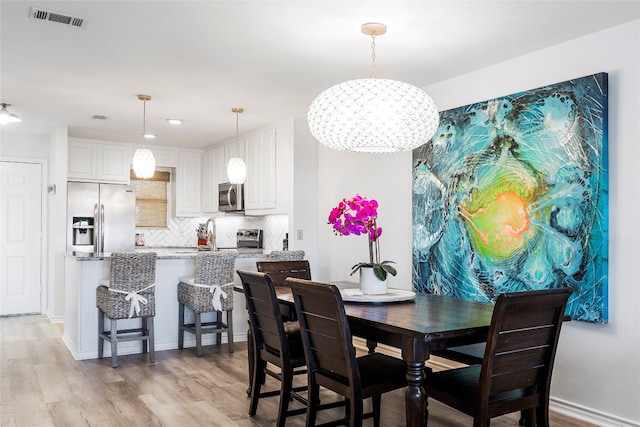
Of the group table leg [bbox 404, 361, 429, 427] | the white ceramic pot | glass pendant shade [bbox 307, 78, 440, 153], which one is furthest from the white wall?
table leg [bbox 404, 361, 429, 427]

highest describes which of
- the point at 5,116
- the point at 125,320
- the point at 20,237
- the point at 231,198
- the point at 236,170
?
the point at 5,116

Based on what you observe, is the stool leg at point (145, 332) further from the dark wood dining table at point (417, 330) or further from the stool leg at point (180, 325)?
the dark wood dining table at point (417, 330)

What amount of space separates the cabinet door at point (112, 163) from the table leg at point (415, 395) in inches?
229

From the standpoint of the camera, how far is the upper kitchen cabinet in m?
6.82

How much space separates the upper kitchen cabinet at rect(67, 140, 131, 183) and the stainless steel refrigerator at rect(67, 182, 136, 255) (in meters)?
0.19

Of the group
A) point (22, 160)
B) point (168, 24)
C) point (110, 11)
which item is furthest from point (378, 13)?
point (22, 160)

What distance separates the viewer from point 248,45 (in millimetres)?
3459

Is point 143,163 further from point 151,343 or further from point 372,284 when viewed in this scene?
point 372,284

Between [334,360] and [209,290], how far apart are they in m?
2.38

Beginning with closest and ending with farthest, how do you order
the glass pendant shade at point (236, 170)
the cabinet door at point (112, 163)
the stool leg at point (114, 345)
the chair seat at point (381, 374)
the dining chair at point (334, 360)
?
the dining chair at point (334, 360) < the chair seat at point (381, 374) < the stool leg at point (114, 345) < the glass pendant shade at point (236, 170) < the cabinet door at point (112, 163)

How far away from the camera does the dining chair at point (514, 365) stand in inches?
84.5

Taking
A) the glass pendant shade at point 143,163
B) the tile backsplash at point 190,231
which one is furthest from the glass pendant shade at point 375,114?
the tile backsplash at point 190,231

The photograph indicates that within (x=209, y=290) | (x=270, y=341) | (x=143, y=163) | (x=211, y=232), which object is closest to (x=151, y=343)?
(x=209, y=290)

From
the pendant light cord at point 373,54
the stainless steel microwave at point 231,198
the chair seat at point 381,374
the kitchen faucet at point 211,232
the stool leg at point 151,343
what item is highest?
the pendant light cord at point 373,54
